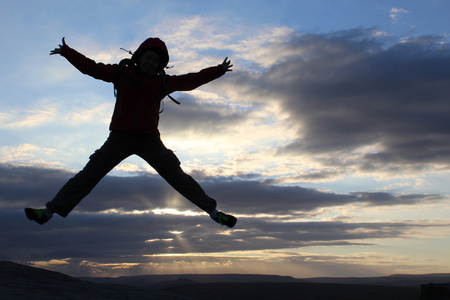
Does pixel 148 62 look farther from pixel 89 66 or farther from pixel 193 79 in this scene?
pixel 89 66

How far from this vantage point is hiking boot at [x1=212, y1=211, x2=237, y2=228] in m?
6.37

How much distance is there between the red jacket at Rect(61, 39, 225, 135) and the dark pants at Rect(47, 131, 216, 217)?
19cm

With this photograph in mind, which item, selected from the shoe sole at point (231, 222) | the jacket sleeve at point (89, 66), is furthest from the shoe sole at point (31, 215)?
the shoe sole at point (231, 222)

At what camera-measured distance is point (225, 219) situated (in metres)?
6.42

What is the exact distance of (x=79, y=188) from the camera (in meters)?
6.13

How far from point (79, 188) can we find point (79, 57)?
7.02ft

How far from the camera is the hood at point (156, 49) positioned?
6199 mm

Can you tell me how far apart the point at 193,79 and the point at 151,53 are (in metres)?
0.84

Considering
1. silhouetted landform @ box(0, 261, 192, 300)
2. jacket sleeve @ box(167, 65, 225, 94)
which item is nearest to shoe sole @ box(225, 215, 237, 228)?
silhouetted landform @ box(0, 261, 192, 300)

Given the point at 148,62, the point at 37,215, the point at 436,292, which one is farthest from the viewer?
the point at 436,292

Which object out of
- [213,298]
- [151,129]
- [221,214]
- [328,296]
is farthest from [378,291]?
[151,129]

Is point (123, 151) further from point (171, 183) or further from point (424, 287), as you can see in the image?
point (424, 287)

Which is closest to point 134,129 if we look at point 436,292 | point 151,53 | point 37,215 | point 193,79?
point 151,53

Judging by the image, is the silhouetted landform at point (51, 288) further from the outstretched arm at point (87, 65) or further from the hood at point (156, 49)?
the hood at point (156, 49)
